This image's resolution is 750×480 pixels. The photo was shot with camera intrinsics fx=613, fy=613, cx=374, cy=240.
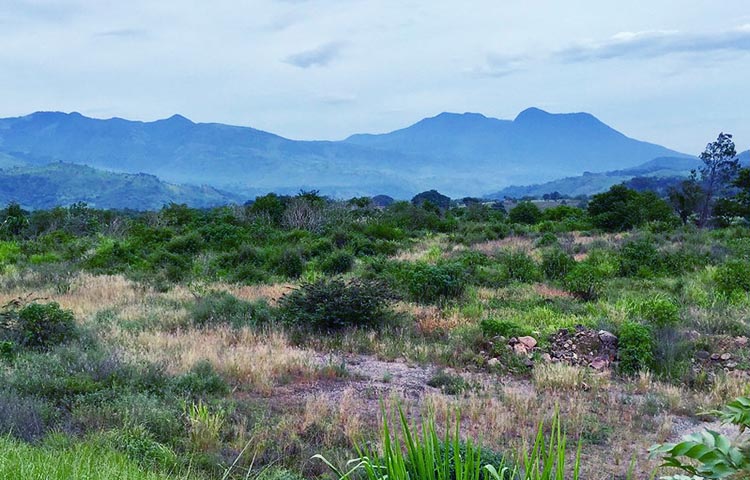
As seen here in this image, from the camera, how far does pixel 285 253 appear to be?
1891 centimetres

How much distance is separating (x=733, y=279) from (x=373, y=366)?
922 centimetres

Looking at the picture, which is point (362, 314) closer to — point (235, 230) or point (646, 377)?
point (646, 377)

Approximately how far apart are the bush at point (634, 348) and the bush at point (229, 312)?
598cm

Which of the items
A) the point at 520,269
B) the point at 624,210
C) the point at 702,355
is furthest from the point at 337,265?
the point at 624,210

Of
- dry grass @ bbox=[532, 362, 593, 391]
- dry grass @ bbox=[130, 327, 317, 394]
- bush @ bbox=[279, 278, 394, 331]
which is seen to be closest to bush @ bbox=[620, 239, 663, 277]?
bush @ bbox=[279, 278, 394, 331]

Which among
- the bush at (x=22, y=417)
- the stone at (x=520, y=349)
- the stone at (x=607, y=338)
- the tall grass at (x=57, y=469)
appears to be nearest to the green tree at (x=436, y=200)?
the stone at (x=607, y=338)

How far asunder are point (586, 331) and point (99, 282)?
11.8 m

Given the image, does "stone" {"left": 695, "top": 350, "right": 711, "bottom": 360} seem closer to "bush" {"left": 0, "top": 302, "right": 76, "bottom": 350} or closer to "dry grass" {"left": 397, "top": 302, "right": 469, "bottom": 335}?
"dry grass" {"left": 397, "top": 302, "right": 469, "bottom": 335}

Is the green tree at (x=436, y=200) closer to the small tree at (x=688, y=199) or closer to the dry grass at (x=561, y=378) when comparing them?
the small tree at (x=688, y=199)

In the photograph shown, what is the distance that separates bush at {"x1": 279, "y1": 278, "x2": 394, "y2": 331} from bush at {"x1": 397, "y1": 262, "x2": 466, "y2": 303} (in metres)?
2.27

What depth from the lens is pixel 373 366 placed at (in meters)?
8.91

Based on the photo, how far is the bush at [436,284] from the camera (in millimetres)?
13578

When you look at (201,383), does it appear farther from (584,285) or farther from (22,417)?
(584,285)

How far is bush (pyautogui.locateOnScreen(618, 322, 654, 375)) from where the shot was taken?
8.92m
